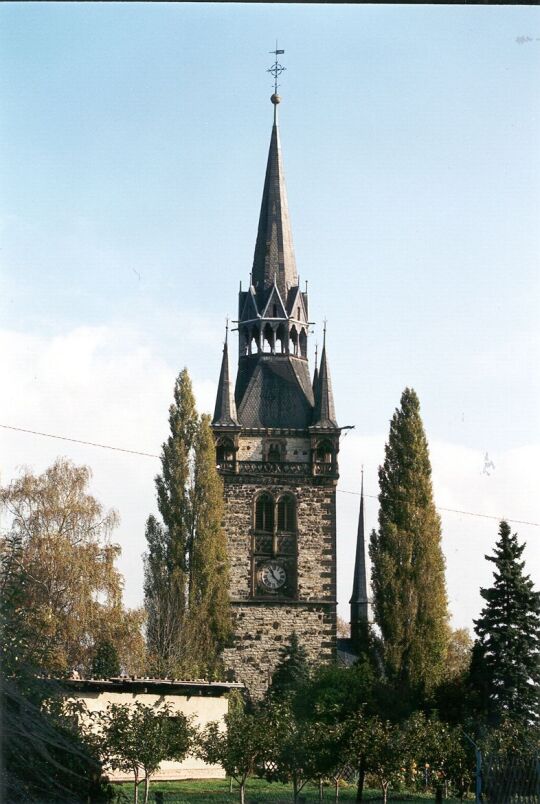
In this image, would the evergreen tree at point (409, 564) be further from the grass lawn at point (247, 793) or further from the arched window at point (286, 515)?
the grass lawn at point (247, 793)

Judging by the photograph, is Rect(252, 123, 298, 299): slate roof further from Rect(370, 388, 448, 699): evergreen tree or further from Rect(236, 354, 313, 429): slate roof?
Rect(370, 388, 448, 699): evergreen tree

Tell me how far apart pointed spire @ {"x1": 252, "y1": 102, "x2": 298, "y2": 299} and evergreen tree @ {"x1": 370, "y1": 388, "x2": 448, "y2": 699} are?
9.77 meters

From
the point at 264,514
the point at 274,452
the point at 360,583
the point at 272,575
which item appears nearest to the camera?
the point at 272,575

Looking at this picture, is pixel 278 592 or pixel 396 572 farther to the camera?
pixel 278 592

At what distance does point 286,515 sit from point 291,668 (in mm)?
6095

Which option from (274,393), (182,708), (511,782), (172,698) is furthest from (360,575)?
(511,782)

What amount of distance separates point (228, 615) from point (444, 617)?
26.0ft

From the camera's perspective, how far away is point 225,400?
174ft

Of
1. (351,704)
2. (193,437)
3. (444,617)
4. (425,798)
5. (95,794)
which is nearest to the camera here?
(95,794)

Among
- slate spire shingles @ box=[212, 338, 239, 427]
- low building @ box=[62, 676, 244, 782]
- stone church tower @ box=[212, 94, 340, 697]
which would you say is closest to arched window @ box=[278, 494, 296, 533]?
stone church tower @ box=[212, 94, 340, 697]

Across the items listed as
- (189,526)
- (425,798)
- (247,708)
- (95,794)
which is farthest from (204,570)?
(95,794)

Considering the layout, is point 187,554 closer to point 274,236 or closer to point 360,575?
point 274,236

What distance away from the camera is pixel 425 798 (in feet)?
98.8

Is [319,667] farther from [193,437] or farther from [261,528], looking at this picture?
[193,437]
